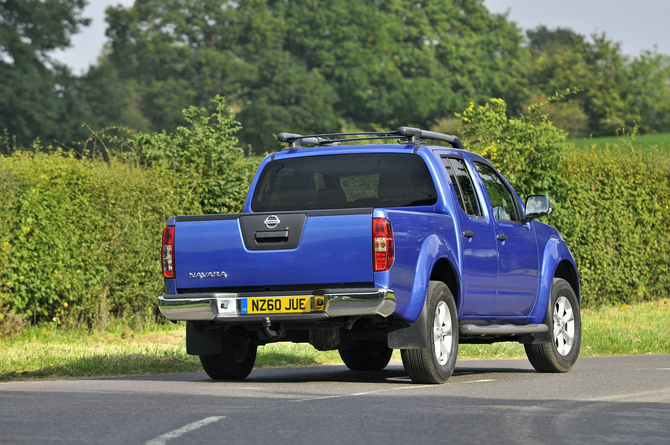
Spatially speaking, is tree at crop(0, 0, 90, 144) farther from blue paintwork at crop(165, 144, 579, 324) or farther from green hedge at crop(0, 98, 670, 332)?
blue paintwork at crop(165, 144, 579, 324)

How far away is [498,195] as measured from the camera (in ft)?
36.0

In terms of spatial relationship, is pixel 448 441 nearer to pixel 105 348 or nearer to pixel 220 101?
pixel 105 348

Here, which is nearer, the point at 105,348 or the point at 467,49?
the point at 105,348

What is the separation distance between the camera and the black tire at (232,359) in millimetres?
9945

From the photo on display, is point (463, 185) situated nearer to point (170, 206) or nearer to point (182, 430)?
point (182, 430)

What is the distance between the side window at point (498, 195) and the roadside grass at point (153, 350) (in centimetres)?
332

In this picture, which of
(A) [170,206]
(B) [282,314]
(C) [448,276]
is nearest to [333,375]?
(C) [448,276]

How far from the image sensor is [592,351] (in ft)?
48.4

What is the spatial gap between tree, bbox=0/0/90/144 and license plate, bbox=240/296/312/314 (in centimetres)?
4477

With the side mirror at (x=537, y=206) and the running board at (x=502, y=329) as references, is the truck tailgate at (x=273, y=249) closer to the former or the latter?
the running board at (x=502, y=329)

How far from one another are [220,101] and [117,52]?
54.8m

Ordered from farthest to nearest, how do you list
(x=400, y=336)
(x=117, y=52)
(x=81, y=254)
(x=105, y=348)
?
(x=117, y=52)
(x=81, y=254)
(x=105, y=348)
(x=400, y=336)

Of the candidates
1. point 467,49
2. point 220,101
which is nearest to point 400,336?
point 220,101

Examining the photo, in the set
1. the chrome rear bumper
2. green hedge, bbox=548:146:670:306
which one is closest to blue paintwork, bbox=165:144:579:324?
the chrome rear bumper
